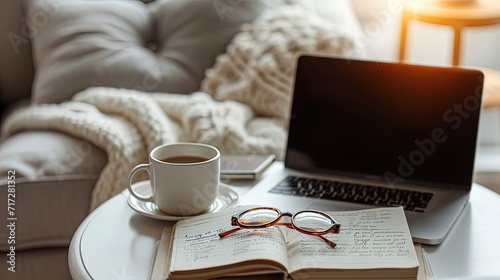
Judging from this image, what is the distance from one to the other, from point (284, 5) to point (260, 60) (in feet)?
0.83

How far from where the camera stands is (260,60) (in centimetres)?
156

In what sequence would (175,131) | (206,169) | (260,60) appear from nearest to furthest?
(206,169) → (175,131) → (260,60)

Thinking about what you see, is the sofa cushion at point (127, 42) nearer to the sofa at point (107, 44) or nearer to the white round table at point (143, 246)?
the sofa at point (107, 44)

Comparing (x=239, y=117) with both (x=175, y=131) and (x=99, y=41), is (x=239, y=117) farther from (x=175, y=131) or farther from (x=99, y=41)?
(x=99, y=41)

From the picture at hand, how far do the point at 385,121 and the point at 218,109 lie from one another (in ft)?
1.50

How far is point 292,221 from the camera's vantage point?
2.75 feet

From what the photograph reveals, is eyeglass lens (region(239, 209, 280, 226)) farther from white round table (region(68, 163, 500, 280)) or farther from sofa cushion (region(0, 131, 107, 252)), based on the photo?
sofa cushion (region(0, 131, 107, 252))

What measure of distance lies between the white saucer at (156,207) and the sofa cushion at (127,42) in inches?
25.7

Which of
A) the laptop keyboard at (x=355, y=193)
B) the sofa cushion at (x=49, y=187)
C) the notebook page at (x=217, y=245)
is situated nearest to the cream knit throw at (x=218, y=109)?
the sofa cushion at (x=49, y=187)

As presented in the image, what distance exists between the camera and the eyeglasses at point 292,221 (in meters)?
0.82

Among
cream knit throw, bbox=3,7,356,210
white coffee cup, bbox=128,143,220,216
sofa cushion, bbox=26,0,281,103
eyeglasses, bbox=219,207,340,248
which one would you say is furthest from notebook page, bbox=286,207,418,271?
sofa cushion, bbox=26,0,281,103

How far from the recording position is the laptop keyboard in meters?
0.99

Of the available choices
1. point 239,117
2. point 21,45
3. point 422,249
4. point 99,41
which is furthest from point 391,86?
point 21,45

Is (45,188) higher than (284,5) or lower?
lower
